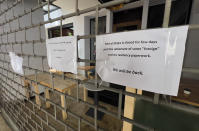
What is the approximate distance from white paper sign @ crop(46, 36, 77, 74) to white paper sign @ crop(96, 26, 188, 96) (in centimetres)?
14

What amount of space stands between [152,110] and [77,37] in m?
0.66

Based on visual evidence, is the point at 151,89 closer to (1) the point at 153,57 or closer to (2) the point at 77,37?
(1) the point at 153,57

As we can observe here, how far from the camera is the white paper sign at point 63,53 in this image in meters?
0.42

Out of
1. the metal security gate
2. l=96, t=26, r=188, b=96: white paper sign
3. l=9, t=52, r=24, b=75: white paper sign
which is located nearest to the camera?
l=96, t=26, r=188, b=96: white paper sign

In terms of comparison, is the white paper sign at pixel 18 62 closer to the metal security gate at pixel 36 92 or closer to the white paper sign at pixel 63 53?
the metal security gate at pixel 36 92

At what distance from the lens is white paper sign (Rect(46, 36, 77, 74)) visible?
418 mm

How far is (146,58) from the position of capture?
259mm

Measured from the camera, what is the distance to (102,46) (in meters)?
0.34

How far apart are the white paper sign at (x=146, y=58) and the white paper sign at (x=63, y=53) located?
0.14 meters

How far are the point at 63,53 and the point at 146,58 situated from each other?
372 mm

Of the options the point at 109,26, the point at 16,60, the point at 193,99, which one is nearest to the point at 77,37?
the point at 16,60

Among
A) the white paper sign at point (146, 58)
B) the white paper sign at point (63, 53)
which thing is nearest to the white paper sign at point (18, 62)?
the white paper sign at point (63, 53)

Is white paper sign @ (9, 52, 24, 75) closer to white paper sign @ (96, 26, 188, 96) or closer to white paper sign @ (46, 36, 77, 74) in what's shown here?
white paper sign @ (46, 36, 77, 74)

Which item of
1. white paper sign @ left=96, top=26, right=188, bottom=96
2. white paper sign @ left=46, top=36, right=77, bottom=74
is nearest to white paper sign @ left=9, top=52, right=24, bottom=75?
white paper sign @ left=46, top=36, right=77, bottom=74
